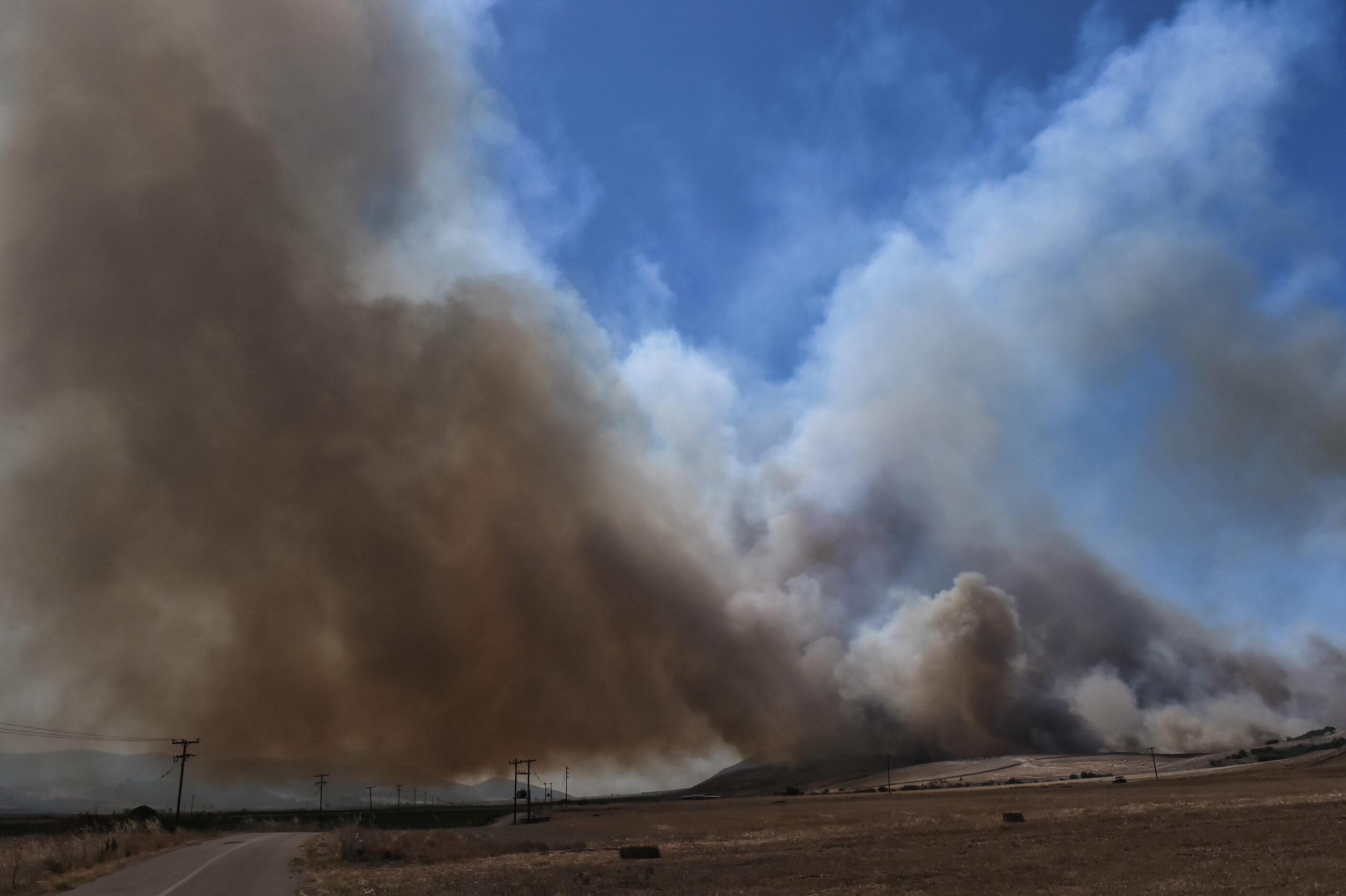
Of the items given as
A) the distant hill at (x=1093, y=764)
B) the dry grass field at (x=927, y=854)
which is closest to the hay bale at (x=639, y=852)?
the dry grass field at (x=927, y=854)

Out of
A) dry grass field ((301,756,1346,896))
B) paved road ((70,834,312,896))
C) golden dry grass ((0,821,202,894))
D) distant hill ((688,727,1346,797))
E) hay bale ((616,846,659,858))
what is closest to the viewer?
dry grass field ((301,756,1346,896))

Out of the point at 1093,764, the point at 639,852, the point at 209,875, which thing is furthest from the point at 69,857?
the point at 1093,764

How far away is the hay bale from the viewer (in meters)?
42.8

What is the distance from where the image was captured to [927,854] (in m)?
37.4

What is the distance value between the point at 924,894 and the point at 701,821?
6271cm

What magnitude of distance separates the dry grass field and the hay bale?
730 millimetres

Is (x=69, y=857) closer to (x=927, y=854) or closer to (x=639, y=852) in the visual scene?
(x=639, y=852)

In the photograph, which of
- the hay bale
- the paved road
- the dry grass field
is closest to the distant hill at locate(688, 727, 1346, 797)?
the dry grass field

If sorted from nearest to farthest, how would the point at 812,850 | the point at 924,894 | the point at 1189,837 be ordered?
the point at 924,894 < the point at 1189,837 < the point at 812,850

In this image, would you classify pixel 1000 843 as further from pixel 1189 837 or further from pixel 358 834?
pixel 358 834

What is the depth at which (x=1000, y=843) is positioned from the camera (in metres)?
40.3

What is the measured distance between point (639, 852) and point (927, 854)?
1421 cm

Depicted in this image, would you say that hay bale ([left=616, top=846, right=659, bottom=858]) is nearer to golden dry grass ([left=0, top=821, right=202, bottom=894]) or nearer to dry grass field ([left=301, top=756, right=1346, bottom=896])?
dry grass field ([left=301, top=756, right=1346, bottom=896])

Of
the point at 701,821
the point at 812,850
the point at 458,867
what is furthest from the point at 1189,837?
the point at 701,821
